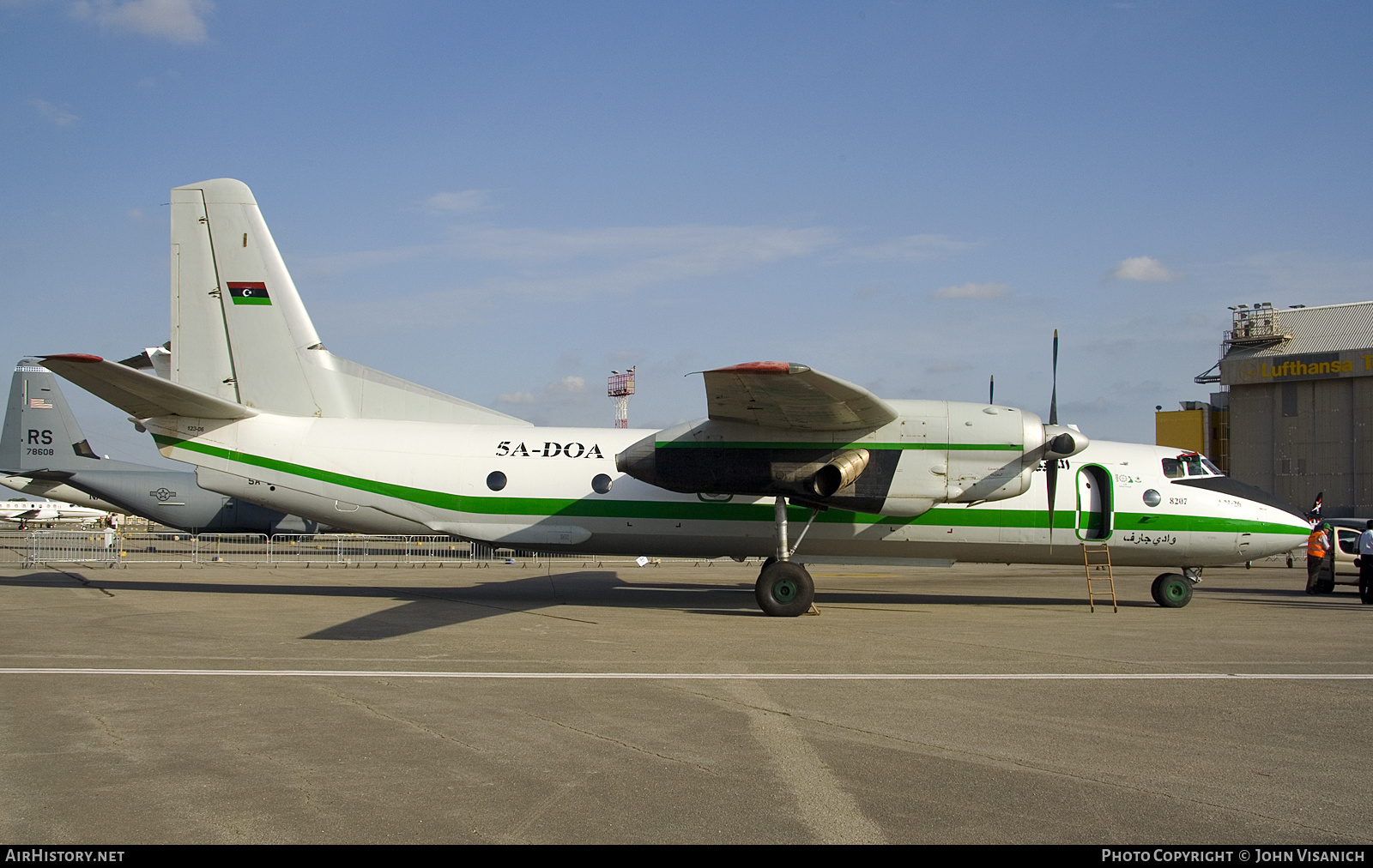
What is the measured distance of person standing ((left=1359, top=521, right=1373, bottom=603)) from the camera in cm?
1688

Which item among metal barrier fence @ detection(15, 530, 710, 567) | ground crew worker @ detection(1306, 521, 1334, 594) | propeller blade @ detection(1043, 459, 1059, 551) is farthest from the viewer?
metal barrier fence @ detection(15, 530, 710, 567)

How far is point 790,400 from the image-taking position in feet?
39.8

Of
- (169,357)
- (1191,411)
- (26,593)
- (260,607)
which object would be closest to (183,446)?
(169,357)

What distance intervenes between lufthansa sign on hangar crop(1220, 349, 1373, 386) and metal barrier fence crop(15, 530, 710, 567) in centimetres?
3779

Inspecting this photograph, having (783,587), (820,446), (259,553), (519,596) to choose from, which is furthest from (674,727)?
(259,553)

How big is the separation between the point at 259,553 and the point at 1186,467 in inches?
1058

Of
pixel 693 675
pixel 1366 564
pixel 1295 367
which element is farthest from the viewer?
pixel 1295 367

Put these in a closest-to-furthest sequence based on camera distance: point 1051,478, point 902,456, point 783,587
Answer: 1. point 902,456
2. point 783,587
3. point 1051,478

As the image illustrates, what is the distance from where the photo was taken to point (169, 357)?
612 inches

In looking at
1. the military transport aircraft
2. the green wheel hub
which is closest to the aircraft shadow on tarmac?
the green wheel hub

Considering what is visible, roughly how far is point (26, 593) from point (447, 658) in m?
11.0

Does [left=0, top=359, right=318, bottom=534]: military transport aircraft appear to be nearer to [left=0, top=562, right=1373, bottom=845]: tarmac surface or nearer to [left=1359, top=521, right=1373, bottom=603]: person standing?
[left=0, top=562, right=1373, bottom=845]: tarmac surface

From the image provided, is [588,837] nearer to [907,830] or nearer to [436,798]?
[436,798]

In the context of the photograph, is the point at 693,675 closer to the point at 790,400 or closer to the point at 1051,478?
the point at 790,400
